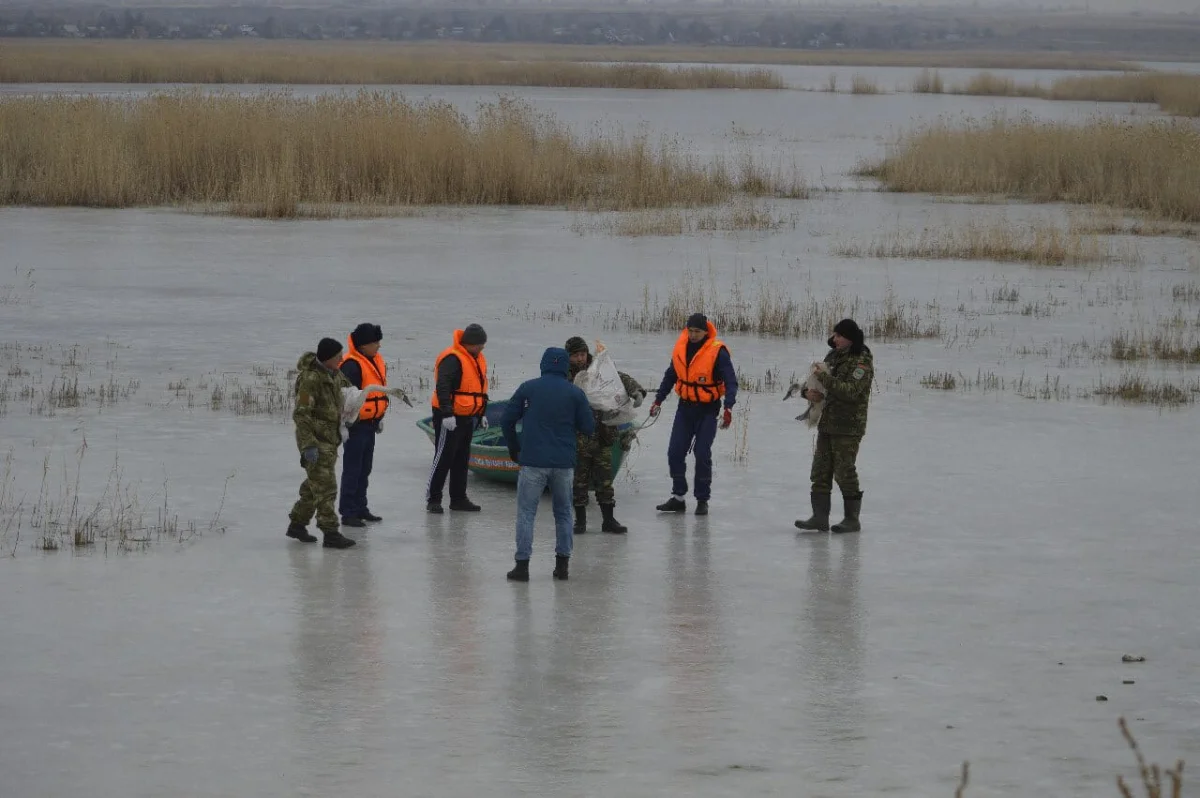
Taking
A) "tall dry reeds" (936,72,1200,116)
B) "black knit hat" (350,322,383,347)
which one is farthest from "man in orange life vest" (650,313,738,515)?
"tall dry reeds" (936,72,1200,116)

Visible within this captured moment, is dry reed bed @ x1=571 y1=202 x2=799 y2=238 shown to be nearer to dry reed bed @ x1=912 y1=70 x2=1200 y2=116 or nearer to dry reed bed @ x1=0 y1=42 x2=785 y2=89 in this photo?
dry reed bed @ x1=912 y1=70 x2=1200 y2=116

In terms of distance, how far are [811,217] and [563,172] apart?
187 inches

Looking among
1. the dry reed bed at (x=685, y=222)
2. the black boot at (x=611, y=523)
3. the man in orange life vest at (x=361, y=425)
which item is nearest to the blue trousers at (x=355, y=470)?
the man in orange life vest at (x=361, y=425)

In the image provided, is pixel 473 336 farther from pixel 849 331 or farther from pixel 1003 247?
pixel 1003 247

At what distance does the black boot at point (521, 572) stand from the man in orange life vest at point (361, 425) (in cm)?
156

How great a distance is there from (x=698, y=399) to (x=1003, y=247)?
49.0 ft

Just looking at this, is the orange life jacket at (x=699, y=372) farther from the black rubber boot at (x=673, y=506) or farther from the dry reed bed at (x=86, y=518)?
the dry reed bed at (x=86, y=518)

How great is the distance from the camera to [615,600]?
29.0ft

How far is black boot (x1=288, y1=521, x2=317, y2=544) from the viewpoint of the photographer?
9.88 metres

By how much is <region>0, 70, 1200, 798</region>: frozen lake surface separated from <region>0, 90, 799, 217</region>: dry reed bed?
33.8 ft

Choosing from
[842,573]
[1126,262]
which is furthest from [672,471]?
[1126,262]

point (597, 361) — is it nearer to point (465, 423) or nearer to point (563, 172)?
point (465, 423)

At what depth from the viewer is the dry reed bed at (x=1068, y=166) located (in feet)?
98.6

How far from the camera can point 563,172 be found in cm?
3077
